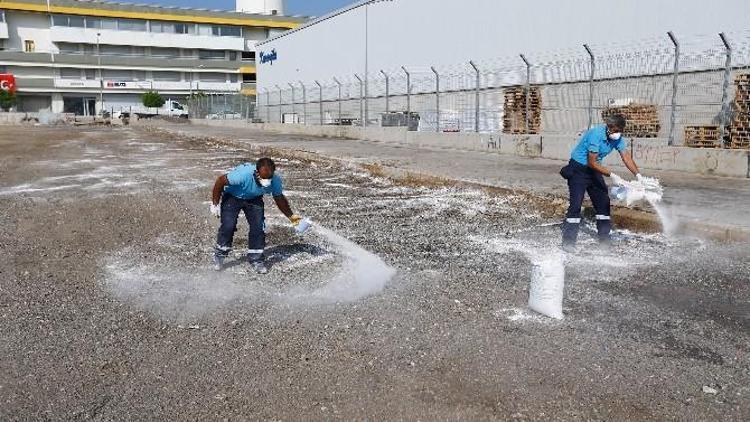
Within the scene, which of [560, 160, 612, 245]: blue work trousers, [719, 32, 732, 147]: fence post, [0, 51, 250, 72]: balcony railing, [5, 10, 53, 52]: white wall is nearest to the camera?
[560, 160, 612, 245]: blue work trousers

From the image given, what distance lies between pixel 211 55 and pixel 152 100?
13.5 m

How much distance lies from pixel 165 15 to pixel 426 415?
86609 millimetres

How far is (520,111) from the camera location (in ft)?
61.7

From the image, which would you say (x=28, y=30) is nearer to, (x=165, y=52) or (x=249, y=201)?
(x=165, y=52)

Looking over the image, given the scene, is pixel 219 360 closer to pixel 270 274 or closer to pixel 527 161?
pixel 270 274

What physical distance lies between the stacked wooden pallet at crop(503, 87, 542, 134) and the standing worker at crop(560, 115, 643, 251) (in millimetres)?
11278

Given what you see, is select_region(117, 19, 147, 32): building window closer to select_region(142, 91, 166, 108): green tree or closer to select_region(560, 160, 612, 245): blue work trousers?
select_region(142, 91, 166, 108): green tree

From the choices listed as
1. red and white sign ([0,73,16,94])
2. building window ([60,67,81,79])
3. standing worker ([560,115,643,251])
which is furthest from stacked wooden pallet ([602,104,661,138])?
building window ([60,67,81,79])

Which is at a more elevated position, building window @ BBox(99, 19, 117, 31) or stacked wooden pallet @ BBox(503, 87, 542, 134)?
building window @ BBox(99, 19, 117, 31)

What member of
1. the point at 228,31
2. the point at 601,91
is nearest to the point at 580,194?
the point at 601,91

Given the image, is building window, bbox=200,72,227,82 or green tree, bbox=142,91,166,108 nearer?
green tree, bbox=142,91,166,108

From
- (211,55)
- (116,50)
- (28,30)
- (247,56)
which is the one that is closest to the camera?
(28,30)

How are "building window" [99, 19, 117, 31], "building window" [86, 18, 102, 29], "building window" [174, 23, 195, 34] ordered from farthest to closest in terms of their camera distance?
"building window" [174, 23, 195, 34]
"building window" [99, 19, 117, 31]
"building window" [86, 18, 102, 29]

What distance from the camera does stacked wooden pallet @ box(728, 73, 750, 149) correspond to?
12430mm
